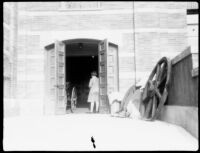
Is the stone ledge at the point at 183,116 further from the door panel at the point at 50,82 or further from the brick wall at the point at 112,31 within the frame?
the door panel at the point at 50,82

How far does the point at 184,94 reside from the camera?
18.6ft

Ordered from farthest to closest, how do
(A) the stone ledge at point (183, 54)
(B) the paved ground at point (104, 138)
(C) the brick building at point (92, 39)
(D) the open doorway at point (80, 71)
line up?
(D) the open doorway at point (80, 71) → (C) the brick building at point (92, 39) → (A) the stone ledge at point (183, 54) → (B) the paved ground at point (104, 138)

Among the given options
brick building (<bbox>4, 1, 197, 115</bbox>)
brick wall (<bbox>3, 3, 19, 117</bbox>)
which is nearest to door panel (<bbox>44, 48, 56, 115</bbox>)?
brick building (<bbox>4, 1, 197, 115</bbox>)

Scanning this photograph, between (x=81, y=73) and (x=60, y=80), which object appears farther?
(x=81, y=73)

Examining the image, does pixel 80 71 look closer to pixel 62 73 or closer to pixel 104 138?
pixel 62 73

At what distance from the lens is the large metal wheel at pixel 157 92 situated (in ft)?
22.1

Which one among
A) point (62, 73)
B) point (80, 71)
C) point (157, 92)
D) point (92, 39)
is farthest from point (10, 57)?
point (80, 71)

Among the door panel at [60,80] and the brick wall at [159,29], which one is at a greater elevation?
the brick wall at [159,29]

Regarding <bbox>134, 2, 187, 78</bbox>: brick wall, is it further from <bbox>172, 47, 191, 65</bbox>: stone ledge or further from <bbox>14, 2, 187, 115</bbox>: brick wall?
<bbox>172, 47, 191, 65</bbox>: stone ledge

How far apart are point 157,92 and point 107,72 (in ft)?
12.9

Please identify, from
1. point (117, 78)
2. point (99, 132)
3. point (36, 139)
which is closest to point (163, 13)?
point (117, 78)

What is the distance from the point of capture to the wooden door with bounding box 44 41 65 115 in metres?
10.5

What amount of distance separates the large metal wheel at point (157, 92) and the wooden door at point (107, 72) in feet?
10.1

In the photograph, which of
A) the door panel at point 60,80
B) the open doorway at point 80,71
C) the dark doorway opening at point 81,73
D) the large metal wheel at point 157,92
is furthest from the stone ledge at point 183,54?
the dark doorway opening at point 81,73
